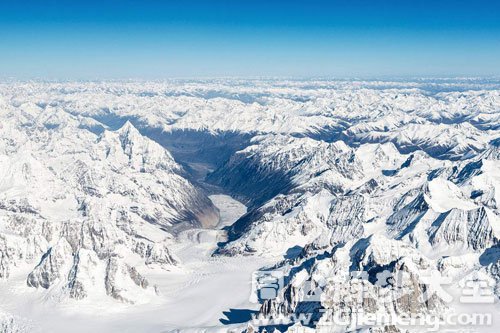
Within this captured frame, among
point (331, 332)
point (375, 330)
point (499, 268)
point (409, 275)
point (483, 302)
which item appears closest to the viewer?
point (375, 330)

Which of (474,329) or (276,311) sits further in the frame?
(276,311)

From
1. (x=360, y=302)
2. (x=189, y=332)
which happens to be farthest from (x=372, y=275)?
(x=189, y=332)

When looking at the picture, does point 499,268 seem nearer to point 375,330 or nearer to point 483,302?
point 483,302

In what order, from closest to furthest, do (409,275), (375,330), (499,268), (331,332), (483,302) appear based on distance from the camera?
(375,330), (331,332), (409,275), (483,302), (499,268)

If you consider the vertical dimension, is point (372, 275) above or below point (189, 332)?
above

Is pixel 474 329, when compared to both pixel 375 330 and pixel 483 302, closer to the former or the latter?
pixel 483 302

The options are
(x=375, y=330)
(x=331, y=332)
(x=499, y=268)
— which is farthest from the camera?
(x=499, y=268)

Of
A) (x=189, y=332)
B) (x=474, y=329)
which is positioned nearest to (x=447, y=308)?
(x=474, y=329)

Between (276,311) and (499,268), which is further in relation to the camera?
(499,268)

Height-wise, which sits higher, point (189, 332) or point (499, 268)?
point (499, 268)
